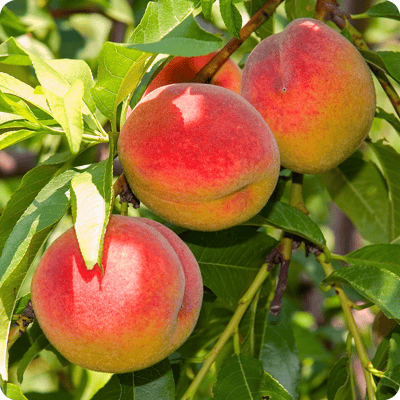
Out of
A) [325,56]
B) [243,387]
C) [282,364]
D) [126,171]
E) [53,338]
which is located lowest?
[282,364]

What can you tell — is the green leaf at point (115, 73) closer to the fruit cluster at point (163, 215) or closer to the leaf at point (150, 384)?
the fruit cluster at point (163, 215)

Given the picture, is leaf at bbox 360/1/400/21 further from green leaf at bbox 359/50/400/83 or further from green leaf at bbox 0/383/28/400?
green leaf at bbox 0/383/28/400

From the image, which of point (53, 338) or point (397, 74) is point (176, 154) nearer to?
point (53, 338)

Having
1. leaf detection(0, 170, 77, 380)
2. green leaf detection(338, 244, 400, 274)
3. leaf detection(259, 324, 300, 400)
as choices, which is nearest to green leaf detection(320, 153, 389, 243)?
green leaf detection(338, 244, 400, 274)

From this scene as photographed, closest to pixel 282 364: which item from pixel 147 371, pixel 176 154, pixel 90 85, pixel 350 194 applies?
pixel 147 371

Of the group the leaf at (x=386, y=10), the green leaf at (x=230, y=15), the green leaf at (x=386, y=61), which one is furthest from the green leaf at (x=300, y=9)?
the green leaf at (x=230, y=15)

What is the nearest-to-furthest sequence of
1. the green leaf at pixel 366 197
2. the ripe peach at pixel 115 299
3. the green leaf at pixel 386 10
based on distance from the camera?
1. the ripe peach at pixel 115 299
2. the green leaf at pixel 386 10
3. the green leaf at pixel 366 197

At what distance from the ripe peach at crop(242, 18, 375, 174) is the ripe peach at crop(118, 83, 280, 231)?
16cm

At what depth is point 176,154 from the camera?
0.88 metres

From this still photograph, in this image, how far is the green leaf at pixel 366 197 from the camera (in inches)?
65.4

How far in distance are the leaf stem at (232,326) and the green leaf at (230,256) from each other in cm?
4

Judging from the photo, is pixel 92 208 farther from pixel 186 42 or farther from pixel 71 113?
pixel 186 42

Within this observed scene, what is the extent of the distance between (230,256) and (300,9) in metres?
0.76

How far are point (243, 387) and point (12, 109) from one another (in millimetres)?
749
